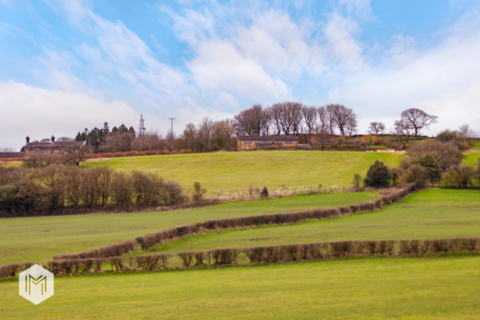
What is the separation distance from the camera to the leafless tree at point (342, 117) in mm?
132875

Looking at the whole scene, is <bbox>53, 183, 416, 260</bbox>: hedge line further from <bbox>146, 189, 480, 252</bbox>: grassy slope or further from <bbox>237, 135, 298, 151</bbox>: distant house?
<bbox>237, 135, 298, 151</bbox>: distant house

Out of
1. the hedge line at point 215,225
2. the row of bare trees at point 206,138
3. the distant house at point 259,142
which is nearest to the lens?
the hedge line at point 215,225

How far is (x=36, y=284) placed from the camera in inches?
448

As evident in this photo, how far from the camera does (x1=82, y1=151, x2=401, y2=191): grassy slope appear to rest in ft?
175

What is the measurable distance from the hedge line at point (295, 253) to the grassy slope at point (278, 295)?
1.13 m

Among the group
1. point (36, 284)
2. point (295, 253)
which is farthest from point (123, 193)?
point (295, 253)

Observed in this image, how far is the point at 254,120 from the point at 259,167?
69979 millimetres

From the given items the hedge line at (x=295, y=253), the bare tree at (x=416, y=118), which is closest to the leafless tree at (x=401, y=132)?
the bare tree at (x=416, y=118)

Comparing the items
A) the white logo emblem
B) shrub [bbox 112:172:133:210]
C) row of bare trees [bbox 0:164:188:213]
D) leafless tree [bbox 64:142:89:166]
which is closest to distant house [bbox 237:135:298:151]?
leafless tree [bbox 64:142:89:166]

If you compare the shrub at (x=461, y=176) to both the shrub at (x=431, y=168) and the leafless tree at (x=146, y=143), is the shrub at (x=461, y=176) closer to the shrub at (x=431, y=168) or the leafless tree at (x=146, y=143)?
the shrub at (x=431, y=168)

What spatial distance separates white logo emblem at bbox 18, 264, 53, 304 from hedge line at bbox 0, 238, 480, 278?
1235mm

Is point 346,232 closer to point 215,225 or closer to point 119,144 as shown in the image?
point 215,225

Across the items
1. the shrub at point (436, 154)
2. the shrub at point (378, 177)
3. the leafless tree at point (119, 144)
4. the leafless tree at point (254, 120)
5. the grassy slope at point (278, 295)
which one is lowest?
the grassy slope at point (278, 295)

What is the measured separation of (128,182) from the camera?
40.1 meters
